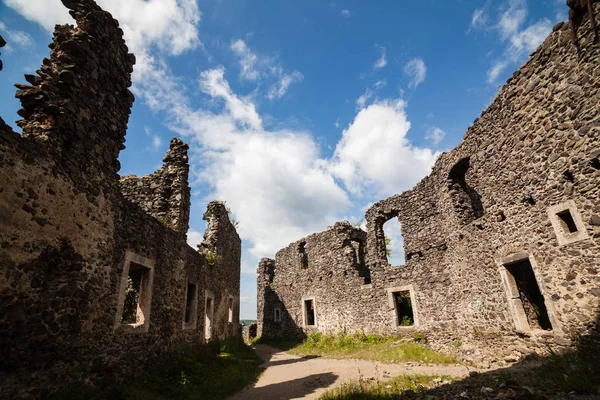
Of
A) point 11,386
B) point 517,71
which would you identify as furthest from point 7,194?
point 517,71

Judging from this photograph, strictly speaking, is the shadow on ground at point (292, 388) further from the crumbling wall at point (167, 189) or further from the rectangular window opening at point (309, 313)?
the rectangular window opening at point (309, 313)

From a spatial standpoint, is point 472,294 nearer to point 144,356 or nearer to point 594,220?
point 594,220

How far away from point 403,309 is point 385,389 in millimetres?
9917

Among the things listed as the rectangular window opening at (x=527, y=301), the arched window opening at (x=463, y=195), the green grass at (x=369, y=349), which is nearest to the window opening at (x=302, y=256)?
the green grass at (x=369, y=349)

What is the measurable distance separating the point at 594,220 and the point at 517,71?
430cm

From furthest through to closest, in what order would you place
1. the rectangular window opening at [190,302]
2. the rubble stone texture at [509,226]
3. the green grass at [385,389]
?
the rectangular window opening at [190,302] → the rubble stone texture at [509,226] → the green grass at [385,389]

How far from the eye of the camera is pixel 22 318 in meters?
4.07

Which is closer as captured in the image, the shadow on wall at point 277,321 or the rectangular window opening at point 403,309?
the rectangular window opening at point 403,309

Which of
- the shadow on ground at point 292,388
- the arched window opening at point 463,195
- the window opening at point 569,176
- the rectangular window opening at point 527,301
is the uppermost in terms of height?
the arched window opening at point 463,195

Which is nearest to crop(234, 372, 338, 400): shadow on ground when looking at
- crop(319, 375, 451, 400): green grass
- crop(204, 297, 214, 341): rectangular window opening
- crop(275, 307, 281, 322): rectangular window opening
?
crop(319, 375, 451, 400): green grass

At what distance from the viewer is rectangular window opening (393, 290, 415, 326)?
13.7 metres

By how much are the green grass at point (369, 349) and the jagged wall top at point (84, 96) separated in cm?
992

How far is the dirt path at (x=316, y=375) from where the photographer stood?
22.9 ft

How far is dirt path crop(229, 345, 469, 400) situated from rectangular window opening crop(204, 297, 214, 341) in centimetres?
282
